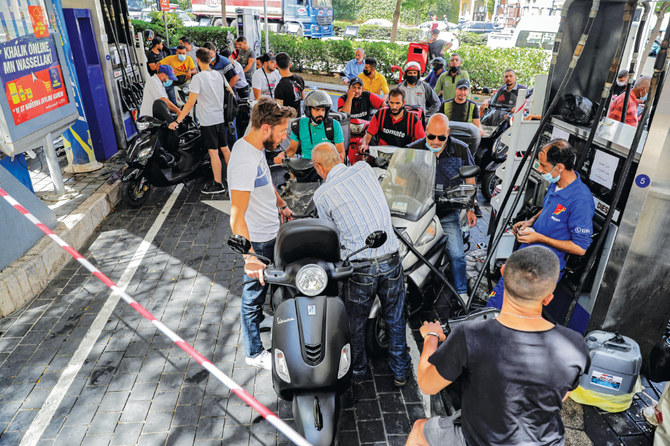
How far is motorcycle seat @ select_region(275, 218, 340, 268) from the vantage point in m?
3.22

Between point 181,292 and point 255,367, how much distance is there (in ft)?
5.14

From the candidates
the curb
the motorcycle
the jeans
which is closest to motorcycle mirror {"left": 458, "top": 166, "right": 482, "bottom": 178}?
the motorcycle

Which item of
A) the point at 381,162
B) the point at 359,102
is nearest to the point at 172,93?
the point at 359,102

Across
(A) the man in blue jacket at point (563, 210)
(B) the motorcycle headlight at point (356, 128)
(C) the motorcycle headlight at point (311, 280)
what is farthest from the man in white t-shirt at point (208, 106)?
(A) the man in blue jacket at point (563, 210)

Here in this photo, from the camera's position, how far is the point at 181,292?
5.23 meters

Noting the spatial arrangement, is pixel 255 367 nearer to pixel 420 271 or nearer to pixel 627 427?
pixel 420 271

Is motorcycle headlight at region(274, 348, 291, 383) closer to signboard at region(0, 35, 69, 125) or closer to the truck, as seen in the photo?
signboard at region(0, 35, 69, 125)

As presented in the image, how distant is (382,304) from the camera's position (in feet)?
12.5

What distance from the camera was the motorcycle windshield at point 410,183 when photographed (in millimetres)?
4426

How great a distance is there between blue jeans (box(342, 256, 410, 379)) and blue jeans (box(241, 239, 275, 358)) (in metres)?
0.76

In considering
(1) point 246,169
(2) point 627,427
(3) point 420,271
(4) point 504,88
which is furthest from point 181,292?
(4) point 504,88

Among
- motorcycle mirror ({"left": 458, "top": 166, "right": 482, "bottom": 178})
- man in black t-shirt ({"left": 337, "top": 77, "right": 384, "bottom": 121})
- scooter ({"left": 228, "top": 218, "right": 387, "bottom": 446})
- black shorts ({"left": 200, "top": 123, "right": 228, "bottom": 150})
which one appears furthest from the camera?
man in black t-shirt ({"left": 337, "top": 77, "right": 384, "bottom": 121})

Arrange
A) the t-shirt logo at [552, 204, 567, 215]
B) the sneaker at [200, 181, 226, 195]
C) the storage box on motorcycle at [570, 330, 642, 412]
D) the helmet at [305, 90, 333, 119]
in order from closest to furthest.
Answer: the storage box on motorcycle at [570, 330, 642, 412], the t-shirt logo at [552, 204, 567, 215], the helmet at [305, 90, 333, 119], the sneaker at [200, 181, 226, 195]

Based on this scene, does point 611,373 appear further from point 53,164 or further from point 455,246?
point 53,164
